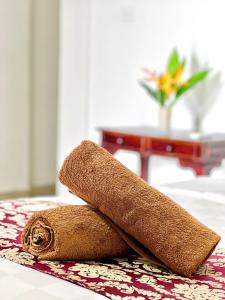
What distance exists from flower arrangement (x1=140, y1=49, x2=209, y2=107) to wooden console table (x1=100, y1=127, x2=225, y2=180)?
20 cm

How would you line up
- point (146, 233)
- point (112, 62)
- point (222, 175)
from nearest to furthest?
point (146, 233) → point (222, 175) → point (112, 62)

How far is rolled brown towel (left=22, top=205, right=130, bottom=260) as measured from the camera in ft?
3.67

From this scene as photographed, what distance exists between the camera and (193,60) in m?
3.42

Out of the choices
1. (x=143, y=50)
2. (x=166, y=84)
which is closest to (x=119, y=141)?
(x=166, y=84)

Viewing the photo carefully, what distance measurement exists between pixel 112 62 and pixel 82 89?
0.85 ft

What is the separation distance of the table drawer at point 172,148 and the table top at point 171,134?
30 mm

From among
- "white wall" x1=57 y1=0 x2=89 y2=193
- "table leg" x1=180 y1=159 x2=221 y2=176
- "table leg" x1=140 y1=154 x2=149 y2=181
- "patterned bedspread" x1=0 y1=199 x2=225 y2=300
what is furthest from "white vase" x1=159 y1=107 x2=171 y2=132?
"patterned bedspread" x1=0 y1=199 x2=225 y2=300

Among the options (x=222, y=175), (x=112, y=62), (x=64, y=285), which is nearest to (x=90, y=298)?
(x=64, y=285)

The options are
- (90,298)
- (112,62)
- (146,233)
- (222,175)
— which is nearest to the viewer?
(90,298)

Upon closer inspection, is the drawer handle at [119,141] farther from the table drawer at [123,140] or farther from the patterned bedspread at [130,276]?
the patterned bedspread at [130,276]

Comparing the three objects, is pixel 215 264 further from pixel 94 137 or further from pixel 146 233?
pixel 94 137

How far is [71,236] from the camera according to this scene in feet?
3.68

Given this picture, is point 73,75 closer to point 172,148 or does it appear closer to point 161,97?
point 161,97

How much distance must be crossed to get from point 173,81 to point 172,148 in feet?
1.56
